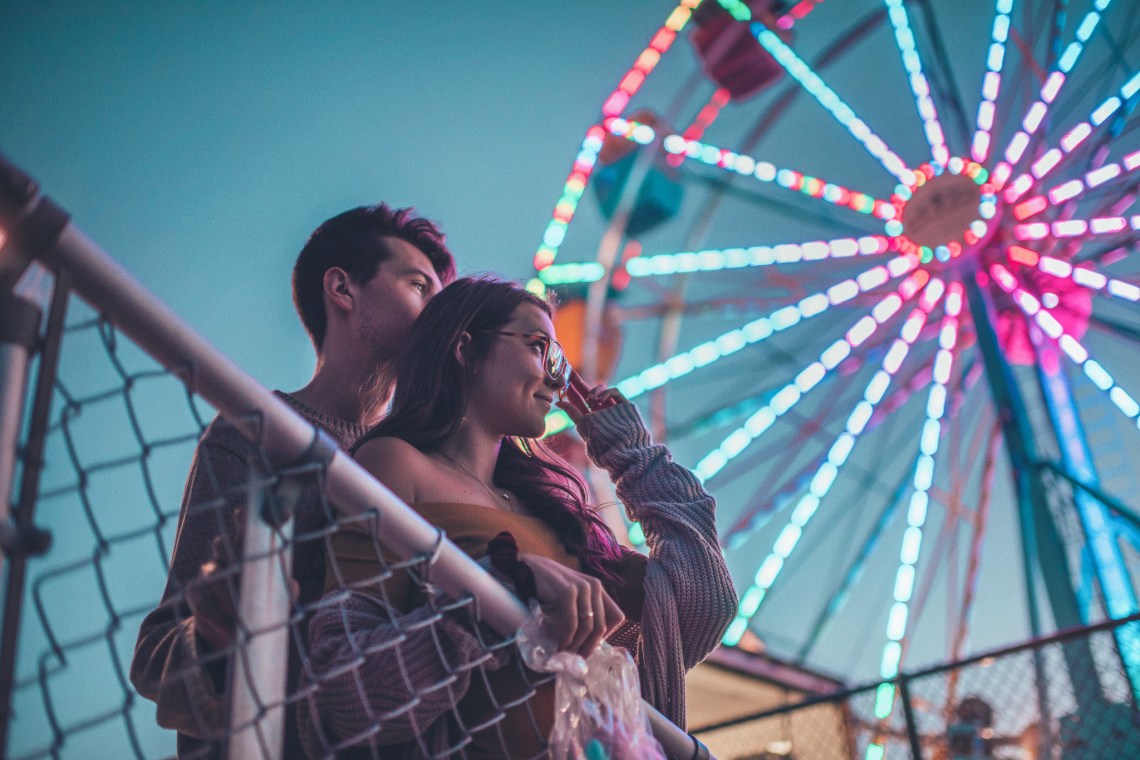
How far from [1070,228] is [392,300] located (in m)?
6.09

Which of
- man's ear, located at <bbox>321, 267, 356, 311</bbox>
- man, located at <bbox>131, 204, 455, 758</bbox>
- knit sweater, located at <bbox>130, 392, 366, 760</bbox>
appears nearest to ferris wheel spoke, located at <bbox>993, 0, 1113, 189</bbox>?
man, located at <bbox>131, 204, 455, 758</bbox>

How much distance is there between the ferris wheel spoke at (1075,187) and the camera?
21.7 feet

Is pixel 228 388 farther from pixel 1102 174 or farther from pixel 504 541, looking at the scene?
pixel 1102 174

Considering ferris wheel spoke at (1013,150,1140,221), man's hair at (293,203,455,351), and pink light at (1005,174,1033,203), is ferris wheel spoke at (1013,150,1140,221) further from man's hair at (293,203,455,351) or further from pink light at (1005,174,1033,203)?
man's hair at (293,203,455,351)

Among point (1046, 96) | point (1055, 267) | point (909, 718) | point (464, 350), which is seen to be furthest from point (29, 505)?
point (1046, 96)

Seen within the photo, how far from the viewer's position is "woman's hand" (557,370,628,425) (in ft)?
6.31

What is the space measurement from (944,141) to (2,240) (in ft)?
25.4

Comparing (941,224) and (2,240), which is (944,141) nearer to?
(941,224)

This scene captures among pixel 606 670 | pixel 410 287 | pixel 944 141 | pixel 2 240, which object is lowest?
pixel 2 240

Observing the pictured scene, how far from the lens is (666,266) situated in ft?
27.5

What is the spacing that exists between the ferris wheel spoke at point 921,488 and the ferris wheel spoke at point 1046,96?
0.94 metres

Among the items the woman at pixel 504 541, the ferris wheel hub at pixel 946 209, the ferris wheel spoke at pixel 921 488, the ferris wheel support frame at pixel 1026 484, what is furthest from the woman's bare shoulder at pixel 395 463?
the ferris wheel hub at pixel 946 209

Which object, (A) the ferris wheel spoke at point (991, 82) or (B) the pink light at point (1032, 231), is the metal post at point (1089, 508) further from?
(A) the ferris wheel spoke at point (991, 82)

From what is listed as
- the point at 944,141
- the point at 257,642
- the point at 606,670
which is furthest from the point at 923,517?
the point at 257,642
